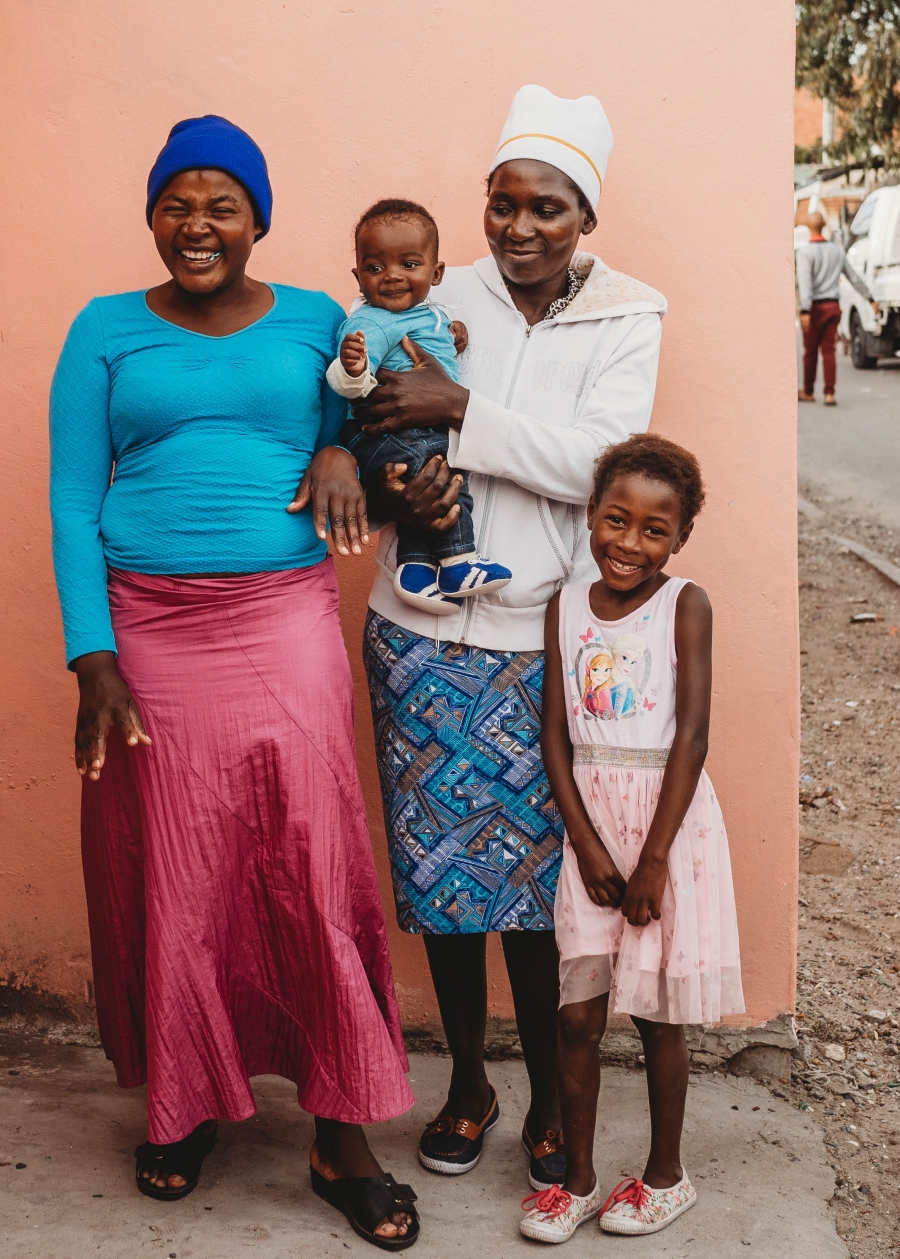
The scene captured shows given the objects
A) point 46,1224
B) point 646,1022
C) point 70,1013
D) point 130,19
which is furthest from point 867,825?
point 130,19

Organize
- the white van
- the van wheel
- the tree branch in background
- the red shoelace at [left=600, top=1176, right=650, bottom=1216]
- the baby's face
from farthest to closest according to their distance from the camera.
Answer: the tree branch in background → the van wheel → the white van → the red shoelace at [left=600, top=1176, right=650, bottom=1216] → the baby's face

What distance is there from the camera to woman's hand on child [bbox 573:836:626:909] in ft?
7.93

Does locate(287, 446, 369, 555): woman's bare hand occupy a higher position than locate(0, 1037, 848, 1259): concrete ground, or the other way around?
locate(287, 446, 369, 555): woman's bare hand

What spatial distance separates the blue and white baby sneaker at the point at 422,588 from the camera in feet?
7.98

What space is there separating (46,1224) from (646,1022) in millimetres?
1299

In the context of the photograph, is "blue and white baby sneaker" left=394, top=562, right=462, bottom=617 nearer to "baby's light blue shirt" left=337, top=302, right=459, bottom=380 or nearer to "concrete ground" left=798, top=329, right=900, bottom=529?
"baby's light blue shirt" left=337, top=302, right=459, bottom=380

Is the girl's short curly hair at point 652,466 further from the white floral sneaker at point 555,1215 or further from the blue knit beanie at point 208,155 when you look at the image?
the white floral sneaker at point 555,1215

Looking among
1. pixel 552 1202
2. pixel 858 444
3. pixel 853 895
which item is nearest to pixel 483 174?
pixel 552 1202

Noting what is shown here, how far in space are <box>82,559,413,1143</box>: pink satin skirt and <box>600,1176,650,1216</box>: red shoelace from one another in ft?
1.56

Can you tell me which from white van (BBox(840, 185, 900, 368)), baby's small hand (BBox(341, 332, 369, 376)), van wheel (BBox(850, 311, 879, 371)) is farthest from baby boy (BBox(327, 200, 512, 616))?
van wheel (BBox(850, 311, 879, 371))

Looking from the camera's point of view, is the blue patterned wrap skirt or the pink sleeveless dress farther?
the blue patterned wrap skirt

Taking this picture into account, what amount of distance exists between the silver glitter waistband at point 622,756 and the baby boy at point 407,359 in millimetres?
378

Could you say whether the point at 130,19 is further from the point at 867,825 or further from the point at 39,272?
the point at 867,825

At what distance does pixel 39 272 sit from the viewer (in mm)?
3107
